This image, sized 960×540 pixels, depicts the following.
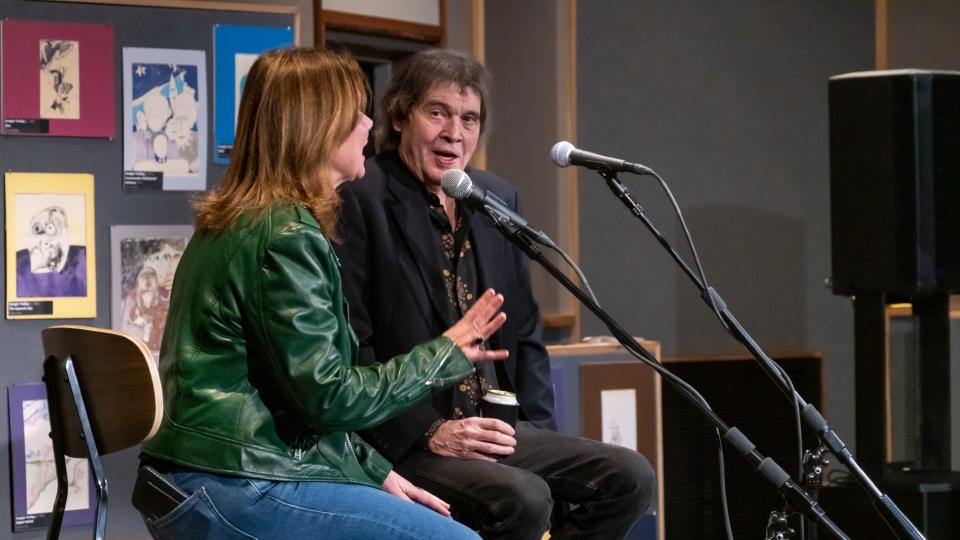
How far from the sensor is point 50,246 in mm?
3303

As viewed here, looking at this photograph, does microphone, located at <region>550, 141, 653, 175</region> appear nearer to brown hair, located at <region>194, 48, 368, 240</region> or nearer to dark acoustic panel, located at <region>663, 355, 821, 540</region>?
brown hair, located at <region>194, 48, 368, 240</region>

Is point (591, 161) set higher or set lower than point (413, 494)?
higher

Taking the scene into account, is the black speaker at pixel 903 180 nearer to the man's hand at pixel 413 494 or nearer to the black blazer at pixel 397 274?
the black blazer at pixel 397 274

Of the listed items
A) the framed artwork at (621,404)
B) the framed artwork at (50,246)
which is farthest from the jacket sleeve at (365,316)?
the framed artwork at (621,404)

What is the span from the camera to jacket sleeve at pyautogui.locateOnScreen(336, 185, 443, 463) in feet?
8.79

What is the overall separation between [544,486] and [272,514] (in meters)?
0.85

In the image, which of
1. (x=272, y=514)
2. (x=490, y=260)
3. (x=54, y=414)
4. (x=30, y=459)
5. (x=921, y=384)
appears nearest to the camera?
(x=272, y=514)

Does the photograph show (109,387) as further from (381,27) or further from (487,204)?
(381,27)

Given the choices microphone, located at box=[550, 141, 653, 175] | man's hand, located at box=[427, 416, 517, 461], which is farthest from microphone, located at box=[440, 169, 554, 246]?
man's hand, located at box=[427, 416, 517, 461]

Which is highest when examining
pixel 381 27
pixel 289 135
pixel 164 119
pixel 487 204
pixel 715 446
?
pixel 381 27

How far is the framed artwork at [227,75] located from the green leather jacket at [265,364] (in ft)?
4.91

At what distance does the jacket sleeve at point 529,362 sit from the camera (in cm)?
303

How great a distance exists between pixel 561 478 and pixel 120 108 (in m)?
1.58

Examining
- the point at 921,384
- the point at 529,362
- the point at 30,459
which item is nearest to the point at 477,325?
the point at 529,362
